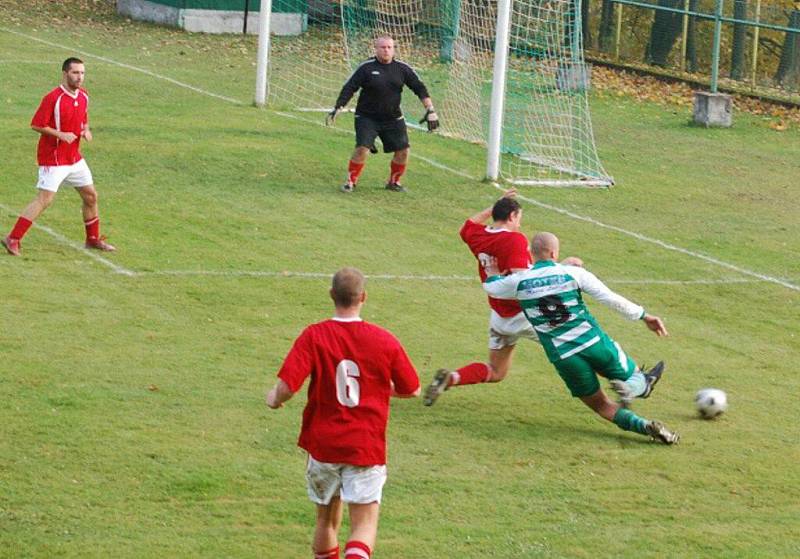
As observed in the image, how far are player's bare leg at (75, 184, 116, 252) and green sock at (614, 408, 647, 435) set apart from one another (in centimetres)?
678

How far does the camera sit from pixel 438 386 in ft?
36.3

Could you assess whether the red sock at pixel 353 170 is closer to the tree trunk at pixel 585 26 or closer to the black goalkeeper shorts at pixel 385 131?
the black goalkeeper shorts at pixel 385 131

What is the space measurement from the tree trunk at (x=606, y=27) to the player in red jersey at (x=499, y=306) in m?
25.9

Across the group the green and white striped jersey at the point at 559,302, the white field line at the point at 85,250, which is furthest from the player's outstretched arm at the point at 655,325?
the white field line at the point at 85,250

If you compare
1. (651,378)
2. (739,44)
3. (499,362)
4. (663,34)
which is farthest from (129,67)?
(651,378)

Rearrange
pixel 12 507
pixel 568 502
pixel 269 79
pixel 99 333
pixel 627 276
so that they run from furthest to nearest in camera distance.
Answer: pixel 269 79, pixel 627 276, pixel 99 333, pixel 568 502, pixel 12 507

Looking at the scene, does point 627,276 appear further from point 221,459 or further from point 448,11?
point 448,11

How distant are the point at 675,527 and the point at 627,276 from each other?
7.29 metres

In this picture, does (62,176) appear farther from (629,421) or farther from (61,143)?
(629,421)

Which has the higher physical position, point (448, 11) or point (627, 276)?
point (448, 11)

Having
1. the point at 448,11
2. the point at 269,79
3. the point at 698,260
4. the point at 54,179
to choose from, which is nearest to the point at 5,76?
the point at 269,79

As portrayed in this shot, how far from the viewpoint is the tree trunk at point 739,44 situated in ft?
107

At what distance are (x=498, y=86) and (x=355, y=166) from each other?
2716 mm

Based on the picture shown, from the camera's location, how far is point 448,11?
27.5 m
